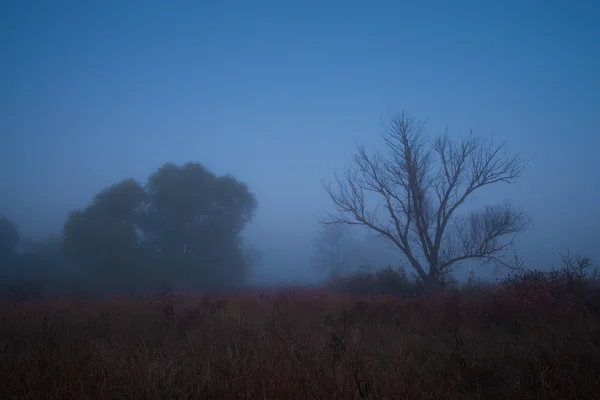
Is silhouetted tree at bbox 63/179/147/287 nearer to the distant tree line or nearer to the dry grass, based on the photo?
the distant tree line

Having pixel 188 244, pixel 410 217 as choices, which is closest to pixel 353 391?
pixel 410 217

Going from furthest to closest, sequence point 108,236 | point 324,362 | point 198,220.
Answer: point 198,220
point 108,236
point 324,362

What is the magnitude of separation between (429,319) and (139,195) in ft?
99.1

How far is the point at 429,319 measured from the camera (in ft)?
23.0

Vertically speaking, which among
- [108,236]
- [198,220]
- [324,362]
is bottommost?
[324,362]

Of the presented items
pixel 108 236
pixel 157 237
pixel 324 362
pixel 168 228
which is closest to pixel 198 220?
pixel 168 228

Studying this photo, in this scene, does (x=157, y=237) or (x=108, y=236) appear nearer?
(x=108, y=236)

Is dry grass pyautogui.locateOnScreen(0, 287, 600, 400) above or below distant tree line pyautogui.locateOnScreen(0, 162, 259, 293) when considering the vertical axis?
below

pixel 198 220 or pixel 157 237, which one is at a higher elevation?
pixel 198 220

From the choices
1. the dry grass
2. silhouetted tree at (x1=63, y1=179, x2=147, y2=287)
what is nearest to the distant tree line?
silhouetted tree at (x1=63, y1=179, x2=147, y2=287)

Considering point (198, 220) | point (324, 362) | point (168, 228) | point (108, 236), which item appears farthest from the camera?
point (198, 220)

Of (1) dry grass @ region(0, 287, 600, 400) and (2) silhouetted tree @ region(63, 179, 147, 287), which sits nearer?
(1) dry grass @ region(0, 287, 600, 400)

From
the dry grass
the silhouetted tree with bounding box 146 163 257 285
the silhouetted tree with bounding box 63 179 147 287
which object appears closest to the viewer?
the dry grass

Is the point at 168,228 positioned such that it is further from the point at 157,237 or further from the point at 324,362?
the point at 324,362
